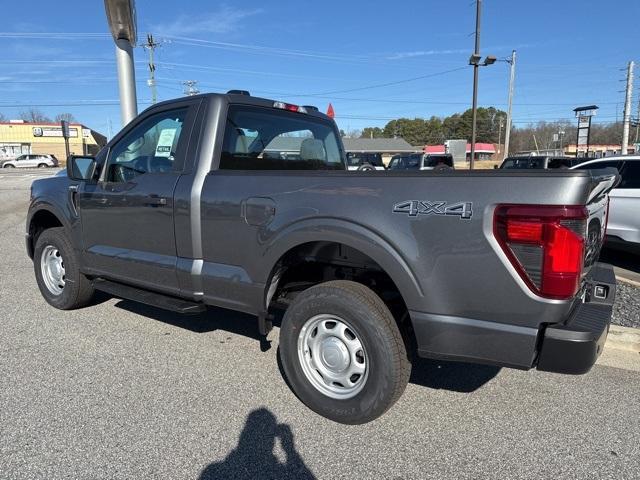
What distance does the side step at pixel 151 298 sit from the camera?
368 cm

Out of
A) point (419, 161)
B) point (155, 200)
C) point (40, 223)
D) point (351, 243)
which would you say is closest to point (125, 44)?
point (40, 223)

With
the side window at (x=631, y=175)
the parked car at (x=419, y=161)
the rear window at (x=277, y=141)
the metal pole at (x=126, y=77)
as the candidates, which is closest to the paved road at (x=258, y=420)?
the rear window at (x=277, y=141)

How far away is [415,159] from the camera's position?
73.4 ft

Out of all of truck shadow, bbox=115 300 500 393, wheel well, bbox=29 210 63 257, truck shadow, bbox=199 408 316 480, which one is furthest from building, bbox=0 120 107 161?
truck shadow, bbox=199 408 316 480

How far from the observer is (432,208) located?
98.9 inches

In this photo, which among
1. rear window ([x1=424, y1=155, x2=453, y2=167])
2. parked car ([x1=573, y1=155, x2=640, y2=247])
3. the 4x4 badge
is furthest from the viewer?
rear window ([x1=424, y1=155, x2=453, y2=167])

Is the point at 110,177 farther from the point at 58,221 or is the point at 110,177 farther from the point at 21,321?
the point at 21,321

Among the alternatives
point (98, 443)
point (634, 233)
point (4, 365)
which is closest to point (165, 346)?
point (4, 365)

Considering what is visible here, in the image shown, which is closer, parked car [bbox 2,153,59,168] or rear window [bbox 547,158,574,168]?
rear window [bbox 547,158,574,168]

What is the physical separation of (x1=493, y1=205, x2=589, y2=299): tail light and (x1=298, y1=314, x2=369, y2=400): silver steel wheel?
1.03 metres

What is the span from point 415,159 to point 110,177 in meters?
19.3

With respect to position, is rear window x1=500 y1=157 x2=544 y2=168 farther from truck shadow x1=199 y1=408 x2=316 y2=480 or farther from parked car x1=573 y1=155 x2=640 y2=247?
truck shadow x1=199 y1=408 x2=316 y2=480

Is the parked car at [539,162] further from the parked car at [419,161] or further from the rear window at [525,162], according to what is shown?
the parked car at [419,161]

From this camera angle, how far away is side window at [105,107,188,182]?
12.5 feet
